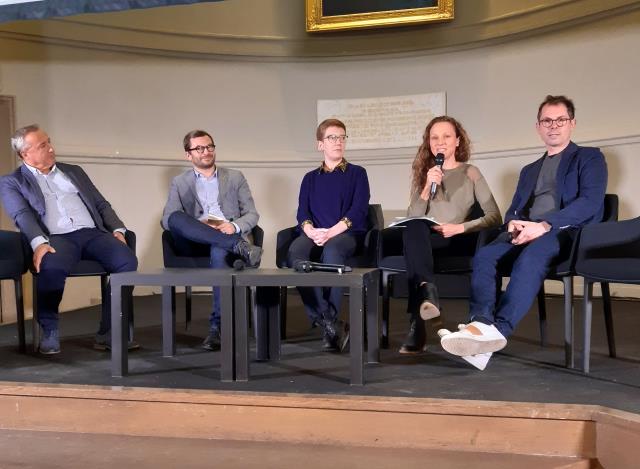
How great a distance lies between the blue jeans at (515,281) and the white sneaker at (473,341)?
0.08m

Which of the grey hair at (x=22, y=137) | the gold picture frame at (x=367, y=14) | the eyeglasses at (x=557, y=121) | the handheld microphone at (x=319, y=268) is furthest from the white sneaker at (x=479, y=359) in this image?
the gold picture frame at (x=367, y=14)

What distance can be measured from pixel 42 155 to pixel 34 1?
672mm

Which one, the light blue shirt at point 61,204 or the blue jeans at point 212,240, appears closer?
the blue jeans at point 212,240

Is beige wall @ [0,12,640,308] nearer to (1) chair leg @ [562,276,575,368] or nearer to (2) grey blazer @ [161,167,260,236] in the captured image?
(2) grey blazer @ [161,167,260,236]

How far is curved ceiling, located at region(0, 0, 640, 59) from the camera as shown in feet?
15.6

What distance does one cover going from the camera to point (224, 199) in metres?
3.60

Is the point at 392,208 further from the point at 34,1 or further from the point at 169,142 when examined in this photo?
the point at 34,1

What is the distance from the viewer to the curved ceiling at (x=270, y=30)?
4766 mm

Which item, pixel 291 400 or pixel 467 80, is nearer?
pixel 291 400

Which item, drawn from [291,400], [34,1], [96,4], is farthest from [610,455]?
[34,1]

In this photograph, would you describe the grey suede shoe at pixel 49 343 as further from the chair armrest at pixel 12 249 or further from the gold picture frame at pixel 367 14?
the gold picture frame at pixel 367 14

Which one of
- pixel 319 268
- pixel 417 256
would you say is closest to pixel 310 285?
pixel 319 268

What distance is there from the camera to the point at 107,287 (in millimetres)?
3238

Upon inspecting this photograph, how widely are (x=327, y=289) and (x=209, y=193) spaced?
0.87 metres
